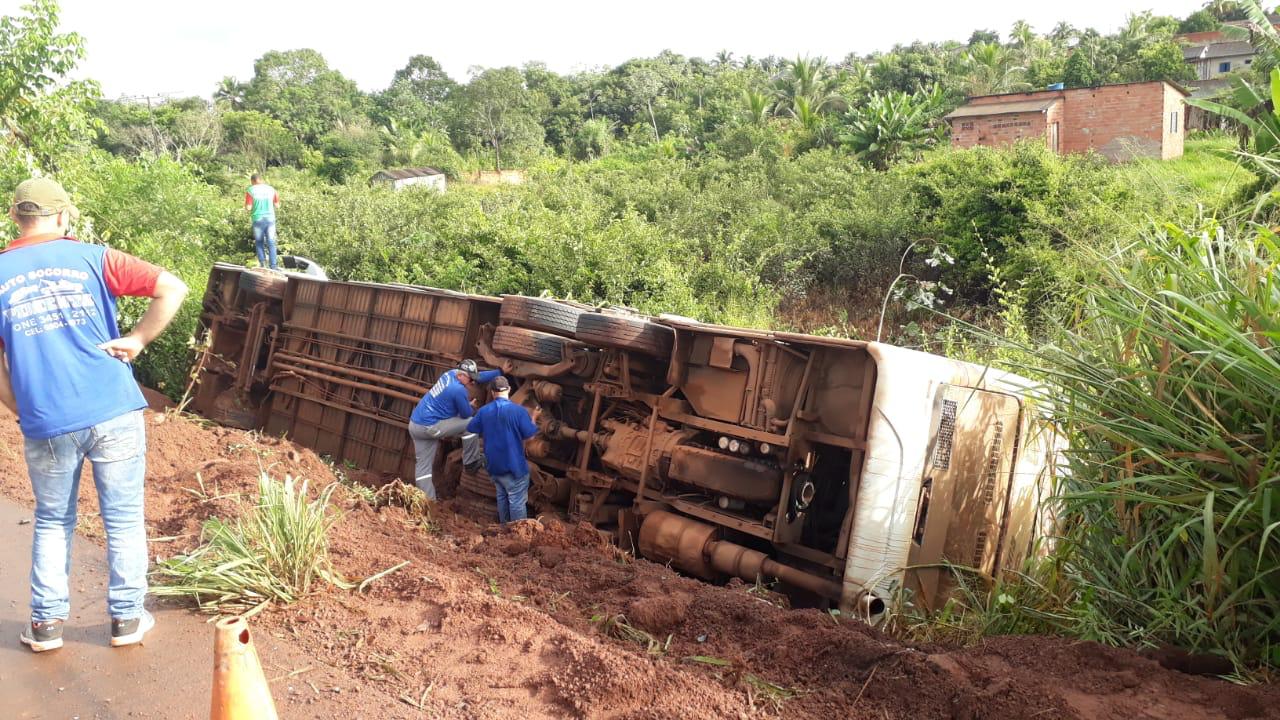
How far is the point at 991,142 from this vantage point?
29.2 metres

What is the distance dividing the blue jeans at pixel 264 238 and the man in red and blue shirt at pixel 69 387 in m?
12.4

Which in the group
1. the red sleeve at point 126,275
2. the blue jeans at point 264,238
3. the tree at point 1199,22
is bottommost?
the red sleeve at point 126,275

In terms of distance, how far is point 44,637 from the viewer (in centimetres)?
409

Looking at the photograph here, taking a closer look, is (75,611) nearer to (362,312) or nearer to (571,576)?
(571,576)

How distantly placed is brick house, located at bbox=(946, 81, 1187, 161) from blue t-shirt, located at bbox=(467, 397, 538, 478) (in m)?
24.5

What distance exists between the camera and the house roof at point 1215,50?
55.8 metres

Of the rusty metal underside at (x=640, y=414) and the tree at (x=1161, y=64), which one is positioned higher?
the tree at (x=1161, y=64)

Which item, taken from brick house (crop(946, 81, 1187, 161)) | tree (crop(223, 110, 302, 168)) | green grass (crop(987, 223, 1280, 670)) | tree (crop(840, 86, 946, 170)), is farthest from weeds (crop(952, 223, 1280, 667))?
tree (crop(223, 110, 302, 168))

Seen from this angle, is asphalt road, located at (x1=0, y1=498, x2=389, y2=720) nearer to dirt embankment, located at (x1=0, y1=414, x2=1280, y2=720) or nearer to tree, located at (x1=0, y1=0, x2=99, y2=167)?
dirt embankment, located at (x1=0, y1=414, x2=1280, y2=720)

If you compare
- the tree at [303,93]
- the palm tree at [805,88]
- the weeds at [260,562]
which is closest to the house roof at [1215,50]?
the palm tree at [805,88]

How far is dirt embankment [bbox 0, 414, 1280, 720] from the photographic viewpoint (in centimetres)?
364

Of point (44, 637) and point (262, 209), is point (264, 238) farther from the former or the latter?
point (44, 637)

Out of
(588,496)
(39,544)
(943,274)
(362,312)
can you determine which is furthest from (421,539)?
(943,274)

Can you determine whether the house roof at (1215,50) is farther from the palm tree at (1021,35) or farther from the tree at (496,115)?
the tree at (496,115)
